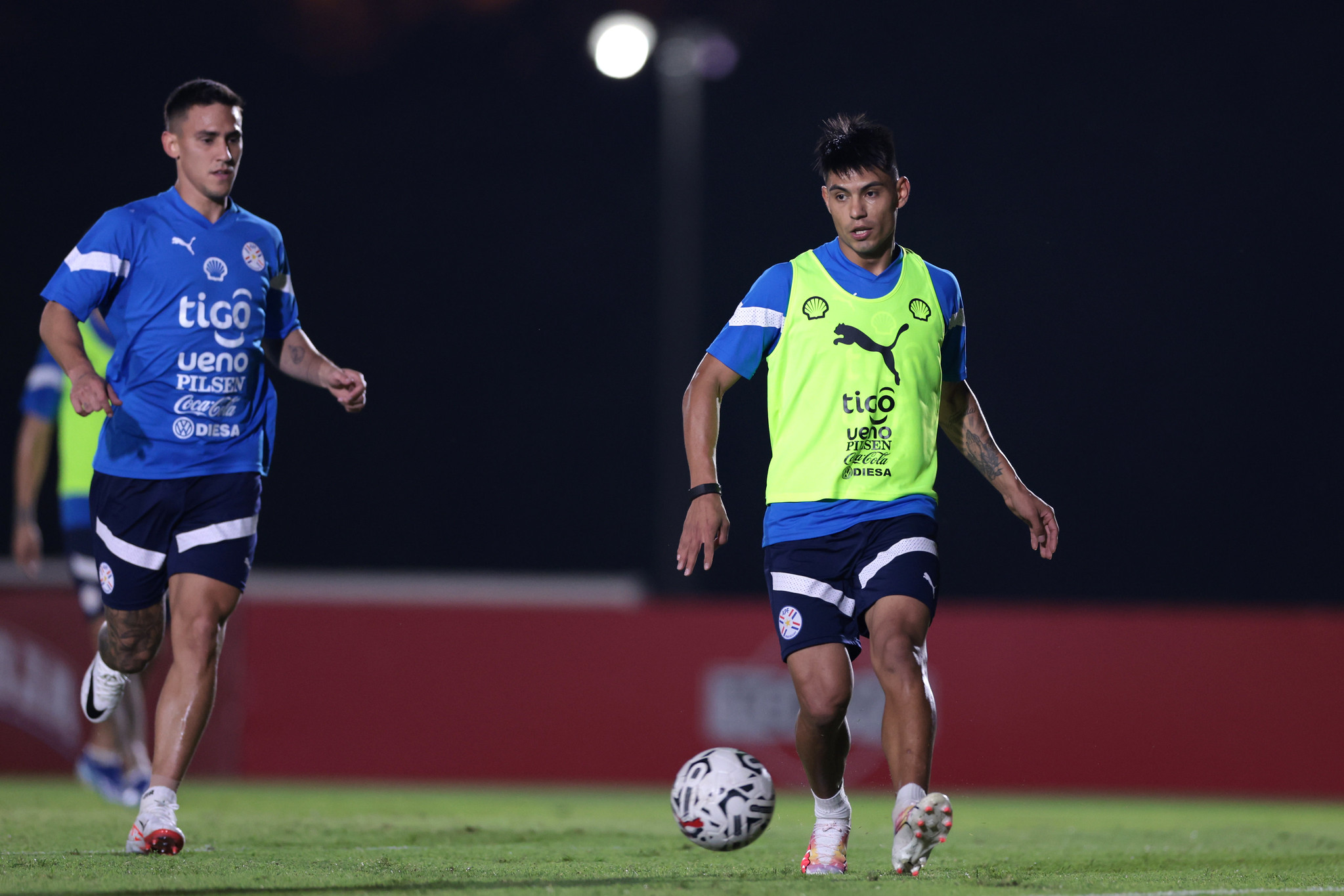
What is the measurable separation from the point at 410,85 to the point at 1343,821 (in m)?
21.2

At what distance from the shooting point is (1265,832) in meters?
7.93

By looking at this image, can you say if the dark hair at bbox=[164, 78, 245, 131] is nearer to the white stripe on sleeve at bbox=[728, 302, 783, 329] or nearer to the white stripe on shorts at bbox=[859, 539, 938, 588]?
the white stripe on sleeve at bbox=[728, 302, 783, 329]

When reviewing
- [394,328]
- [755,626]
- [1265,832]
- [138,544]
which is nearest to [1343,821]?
[1265,832]

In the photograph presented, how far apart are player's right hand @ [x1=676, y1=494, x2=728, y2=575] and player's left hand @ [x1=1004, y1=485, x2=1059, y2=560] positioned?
1.02m

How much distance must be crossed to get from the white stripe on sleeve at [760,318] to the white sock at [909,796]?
1.62m

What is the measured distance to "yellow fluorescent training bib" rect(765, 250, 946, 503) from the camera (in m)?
5.37

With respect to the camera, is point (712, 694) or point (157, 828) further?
point (712, 694)

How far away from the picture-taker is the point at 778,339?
18.1 ft

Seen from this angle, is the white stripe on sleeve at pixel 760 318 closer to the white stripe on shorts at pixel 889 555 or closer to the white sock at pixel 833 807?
the white stripe on shorts at pixel 889 555

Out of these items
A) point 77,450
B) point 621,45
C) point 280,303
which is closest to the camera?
point 280,303

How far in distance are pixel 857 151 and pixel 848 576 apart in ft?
4.77

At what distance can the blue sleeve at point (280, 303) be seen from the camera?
6.12m

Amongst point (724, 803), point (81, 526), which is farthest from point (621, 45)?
point (724, 803)

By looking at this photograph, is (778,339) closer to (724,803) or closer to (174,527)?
(724,803)
